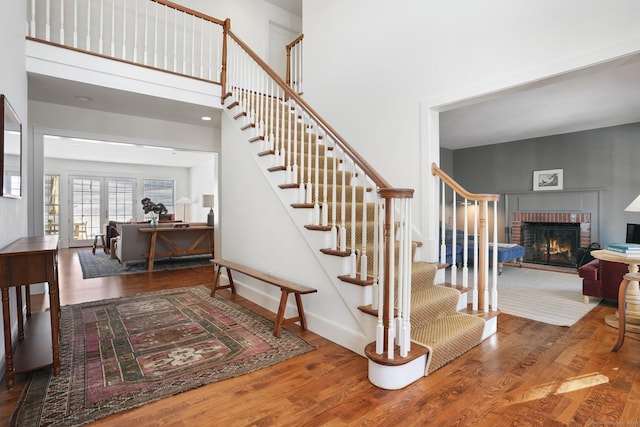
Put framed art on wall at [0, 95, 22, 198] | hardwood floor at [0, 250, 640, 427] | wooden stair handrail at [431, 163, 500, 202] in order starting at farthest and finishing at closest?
1. wooden stair handrail at [431, 163, 500, 202]
2. framed art on wall at [0, 95, 22, 198]
3. hardwood floor at [0, 250, 640, 427]

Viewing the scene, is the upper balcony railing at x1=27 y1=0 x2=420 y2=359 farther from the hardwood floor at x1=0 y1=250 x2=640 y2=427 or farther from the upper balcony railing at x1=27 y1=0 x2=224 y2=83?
the hardwood floor at x1=0 y1=250 x2=640 y2=427

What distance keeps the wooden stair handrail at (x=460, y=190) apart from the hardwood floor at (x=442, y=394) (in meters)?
1.24

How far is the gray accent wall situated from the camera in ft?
19.7

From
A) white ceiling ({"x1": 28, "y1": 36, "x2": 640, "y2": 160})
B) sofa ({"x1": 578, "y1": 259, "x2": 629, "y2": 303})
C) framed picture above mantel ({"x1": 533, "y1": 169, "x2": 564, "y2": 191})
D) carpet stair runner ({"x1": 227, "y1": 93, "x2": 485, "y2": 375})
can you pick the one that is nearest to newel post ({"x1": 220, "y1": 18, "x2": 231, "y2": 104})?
white ceiling ({"x1": 28, "y1": 36, "x2": 640, "y2": 160})

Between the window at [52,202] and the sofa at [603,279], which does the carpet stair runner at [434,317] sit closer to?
the sofa at [603,279]

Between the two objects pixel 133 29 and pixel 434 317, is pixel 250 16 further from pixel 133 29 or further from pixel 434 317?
pixel 434 317

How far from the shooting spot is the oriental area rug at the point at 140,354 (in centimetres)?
188

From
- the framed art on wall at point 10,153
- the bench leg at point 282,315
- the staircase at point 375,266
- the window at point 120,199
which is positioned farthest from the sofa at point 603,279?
the window at point 120,199

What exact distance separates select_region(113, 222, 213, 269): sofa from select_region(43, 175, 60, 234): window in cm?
416

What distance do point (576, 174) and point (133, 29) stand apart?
8.49 m

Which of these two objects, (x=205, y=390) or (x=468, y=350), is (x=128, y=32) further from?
(x=468, y=350)

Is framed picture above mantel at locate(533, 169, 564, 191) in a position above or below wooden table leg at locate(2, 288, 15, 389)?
above

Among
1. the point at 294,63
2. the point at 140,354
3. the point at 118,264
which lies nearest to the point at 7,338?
the point at 140,354

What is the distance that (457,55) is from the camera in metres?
3.16
